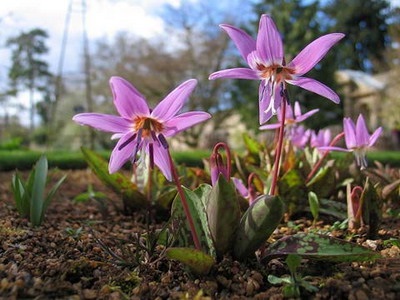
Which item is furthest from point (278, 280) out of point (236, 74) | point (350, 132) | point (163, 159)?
point (350, 132)

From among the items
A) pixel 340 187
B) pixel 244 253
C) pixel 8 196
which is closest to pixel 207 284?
pixel 244 253

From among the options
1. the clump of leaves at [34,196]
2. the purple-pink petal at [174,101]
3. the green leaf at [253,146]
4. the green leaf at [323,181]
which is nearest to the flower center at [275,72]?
the purple-pink petal at [174,101]

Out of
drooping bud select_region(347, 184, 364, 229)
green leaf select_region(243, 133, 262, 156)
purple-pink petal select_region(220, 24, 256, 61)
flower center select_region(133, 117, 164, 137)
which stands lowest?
drooping bud select_region(347, 184, 364, 229)

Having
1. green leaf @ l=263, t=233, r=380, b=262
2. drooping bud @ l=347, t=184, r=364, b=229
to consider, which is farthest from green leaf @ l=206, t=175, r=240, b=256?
drooping bud @ l=347, t=184, r=364, b=229

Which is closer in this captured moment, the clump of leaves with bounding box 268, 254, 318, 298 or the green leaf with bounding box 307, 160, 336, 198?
the clump of leaves with bounding box 268, 254, 318, 298

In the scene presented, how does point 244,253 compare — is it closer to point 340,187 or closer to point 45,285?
point 45,285

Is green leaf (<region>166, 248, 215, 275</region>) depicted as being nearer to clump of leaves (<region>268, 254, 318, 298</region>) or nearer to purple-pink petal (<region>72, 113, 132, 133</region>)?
clump of leaves (<region>268, 254, 318, 298</region>)
